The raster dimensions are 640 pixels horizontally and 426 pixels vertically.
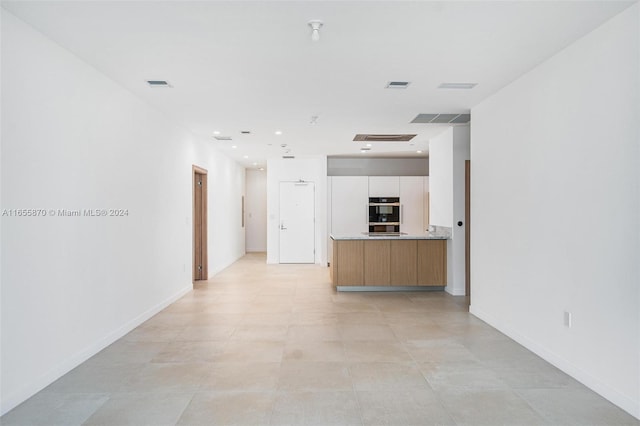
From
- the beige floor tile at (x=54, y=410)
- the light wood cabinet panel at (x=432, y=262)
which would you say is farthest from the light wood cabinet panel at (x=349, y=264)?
the beige floor tile at (x=54, y=410)

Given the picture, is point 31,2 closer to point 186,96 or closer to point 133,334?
point 186,96

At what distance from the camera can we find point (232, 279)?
7777mm

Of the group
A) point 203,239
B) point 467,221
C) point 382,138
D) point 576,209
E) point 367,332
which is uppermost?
point 382,138

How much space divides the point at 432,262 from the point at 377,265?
907 millimetres

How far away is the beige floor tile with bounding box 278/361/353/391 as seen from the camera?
3.01m

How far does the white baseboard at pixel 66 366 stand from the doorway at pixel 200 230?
2595 millimetres

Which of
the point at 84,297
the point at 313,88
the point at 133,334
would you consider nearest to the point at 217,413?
the point at 84,297

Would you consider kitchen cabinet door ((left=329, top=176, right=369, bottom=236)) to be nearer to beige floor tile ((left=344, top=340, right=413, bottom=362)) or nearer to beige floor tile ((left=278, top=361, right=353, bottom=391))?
beige floor tile ((left=344, top=340, right=413, bottom=362))

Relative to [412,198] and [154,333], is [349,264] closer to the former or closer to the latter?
[154,333]

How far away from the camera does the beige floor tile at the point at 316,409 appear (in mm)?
2518

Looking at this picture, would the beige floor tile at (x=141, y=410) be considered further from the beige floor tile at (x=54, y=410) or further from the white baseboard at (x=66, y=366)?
the white baseboard at (x=66, y=366)

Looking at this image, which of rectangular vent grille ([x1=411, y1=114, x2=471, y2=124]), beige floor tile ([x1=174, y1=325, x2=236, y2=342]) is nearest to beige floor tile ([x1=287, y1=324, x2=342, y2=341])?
beige floor tile ([x1=174, y1=325, x2=236, y2=342])

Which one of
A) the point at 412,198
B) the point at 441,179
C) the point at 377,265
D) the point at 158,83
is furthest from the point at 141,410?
the point at 412,198

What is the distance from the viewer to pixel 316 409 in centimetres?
267
